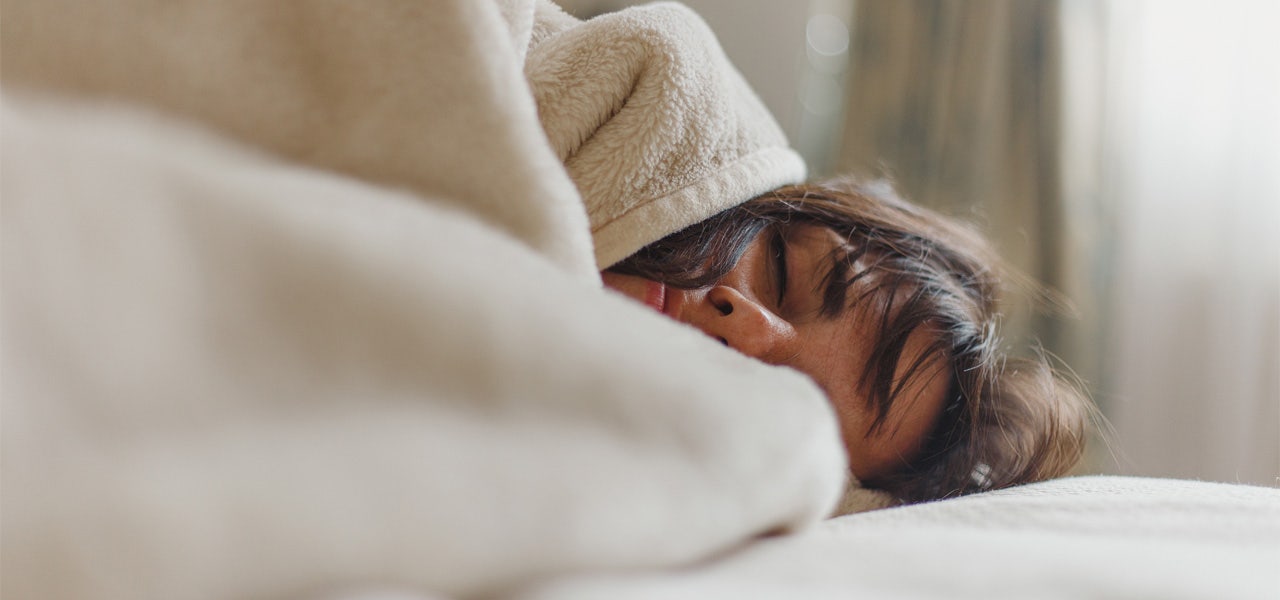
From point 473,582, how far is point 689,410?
76 mm

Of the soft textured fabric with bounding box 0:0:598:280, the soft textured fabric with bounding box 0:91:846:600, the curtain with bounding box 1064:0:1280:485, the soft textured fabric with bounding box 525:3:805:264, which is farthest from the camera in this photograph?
the curtain with bounding box 1064:0:1280:485

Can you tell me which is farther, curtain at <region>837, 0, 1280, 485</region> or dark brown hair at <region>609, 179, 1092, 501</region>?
curtain at <region>837, 0, 1280, 485</region>

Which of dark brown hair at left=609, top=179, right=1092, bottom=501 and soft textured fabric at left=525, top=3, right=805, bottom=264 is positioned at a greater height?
soft textured fabric at left=525, top=3, right=805, bottom=264

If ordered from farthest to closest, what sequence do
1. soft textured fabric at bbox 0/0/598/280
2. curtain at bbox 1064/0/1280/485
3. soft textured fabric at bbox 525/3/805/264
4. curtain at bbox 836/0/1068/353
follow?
1. curtain at bbox 836/0/1068/353
2. curtain at bbox 1064/0/1280/485
3. soft textured fabric at bbox 525/3/805/264
4. soft textured fabric at bbox 0/0/598/280

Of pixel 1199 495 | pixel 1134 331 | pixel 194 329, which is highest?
pixel 194 329

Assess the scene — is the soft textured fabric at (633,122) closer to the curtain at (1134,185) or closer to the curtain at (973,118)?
the curtain at (1134,185)

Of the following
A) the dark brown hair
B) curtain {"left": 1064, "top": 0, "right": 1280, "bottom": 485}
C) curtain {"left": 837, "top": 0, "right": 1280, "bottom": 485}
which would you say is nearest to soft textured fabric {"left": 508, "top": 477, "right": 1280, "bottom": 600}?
the dark brown hair

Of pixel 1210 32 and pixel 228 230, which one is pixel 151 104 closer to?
pixel 228 230

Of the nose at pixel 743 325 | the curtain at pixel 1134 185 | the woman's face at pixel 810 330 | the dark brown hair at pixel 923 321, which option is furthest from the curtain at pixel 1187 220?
the nose at pixel 743 325

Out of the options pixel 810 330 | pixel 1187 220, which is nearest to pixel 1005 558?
pixel 810 330

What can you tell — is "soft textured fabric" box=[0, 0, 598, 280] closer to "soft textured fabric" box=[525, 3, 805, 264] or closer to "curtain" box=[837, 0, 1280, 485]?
"soft textured fabric" box=[525, 3, 805, 264]

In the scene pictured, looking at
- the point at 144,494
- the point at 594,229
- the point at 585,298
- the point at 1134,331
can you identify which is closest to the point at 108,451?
the point at 144,494

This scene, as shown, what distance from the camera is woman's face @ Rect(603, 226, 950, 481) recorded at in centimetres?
57

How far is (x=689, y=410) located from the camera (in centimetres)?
25
